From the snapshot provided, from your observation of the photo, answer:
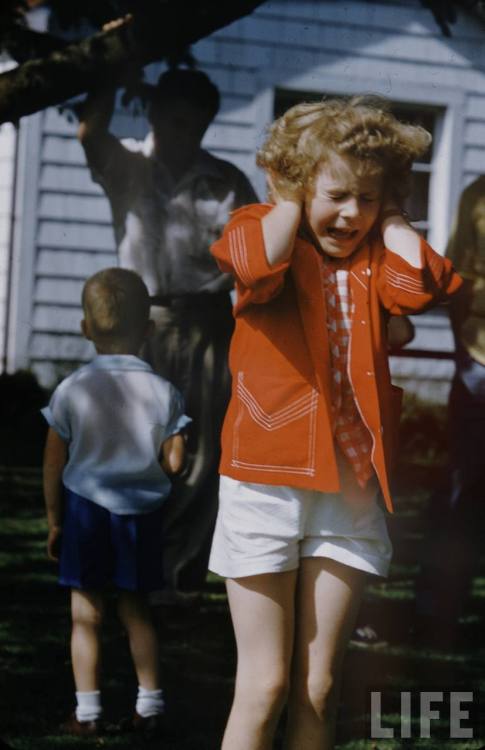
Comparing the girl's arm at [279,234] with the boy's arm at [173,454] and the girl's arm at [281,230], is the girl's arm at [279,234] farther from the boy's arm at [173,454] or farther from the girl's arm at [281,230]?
the boy's arm at [173,454]

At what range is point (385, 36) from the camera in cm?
338

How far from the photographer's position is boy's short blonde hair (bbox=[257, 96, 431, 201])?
2.29 m

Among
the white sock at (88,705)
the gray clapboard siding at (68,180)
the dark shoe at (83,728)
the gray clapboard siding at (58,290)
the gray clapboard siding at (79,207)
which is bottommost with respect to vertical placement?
the dark shoe at (83,728)

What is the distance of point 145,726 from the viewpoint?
3037 mm

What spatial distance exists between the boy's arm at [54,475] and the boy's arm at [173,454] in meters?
0.23

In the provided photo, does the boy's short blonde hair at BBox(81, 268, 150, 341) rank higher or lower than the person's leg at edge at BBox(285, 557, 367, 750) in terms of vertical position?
higher

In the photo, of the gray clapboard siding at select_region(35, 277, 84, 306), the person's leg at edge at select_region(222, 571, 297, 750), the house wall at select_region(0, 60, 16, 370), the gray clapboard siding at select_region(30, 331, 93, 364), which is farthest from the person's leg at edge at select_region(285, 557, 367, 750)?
the house wall at select_region(0, 60, 16, 370)

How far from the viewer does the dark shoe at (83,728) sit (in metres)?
3.04

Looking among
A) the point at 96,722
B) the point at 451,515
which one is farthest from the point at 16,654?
the point at 451,515

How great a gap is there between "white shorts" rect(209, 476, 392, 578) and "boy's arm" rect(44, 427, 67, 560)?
690mm

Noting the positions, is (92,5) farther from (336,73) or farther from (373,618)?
(373,618)

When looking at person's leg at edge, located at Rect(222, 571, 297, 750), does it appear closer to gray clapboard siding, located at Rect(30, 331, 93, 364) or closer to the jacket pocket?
the jacket pocket

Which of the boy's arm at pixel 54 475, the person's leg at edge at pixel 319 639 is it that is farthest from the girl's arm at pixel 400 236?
the boy's arm at pixel 54 475

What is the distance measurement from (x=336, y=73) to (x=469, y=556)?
4.85 feet
